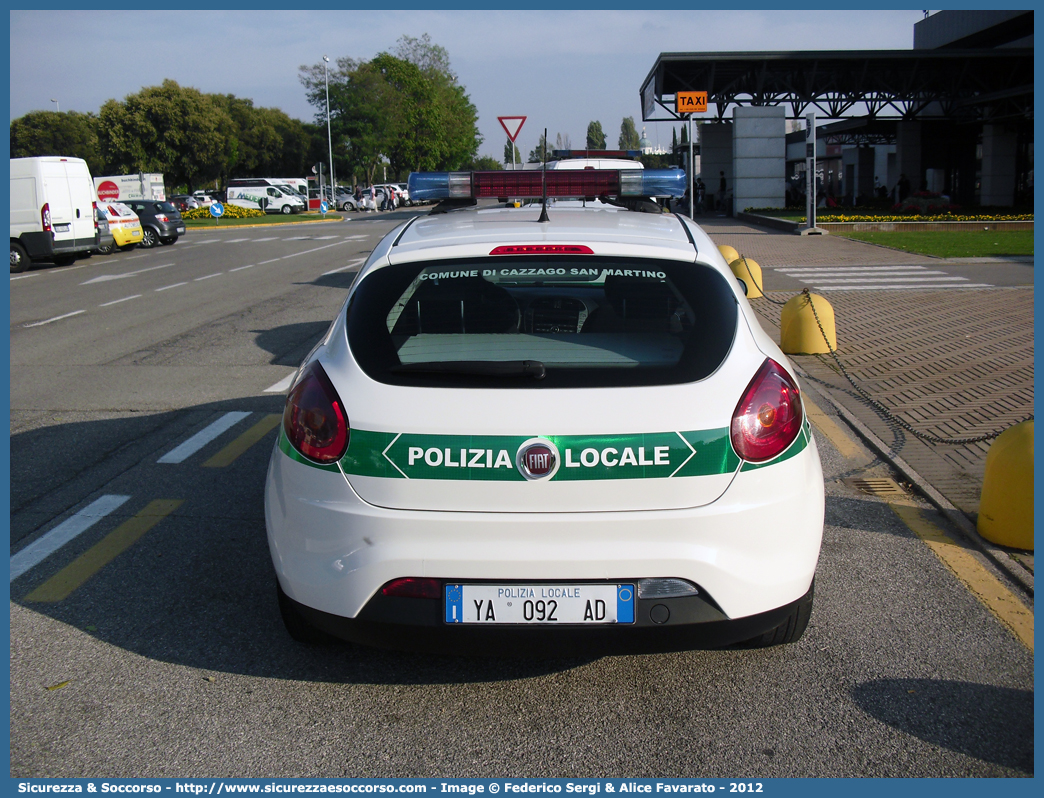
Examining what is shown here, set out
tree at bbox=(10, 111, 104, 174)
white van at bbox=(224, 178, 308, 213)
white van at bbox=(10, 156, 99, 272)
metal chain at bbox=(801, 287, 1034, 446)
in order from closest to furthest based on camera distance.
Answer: metal chain at bbox=(801, 287, 1034, 446), white van at bbox=(10, 156, 99, 272), white van at bbox=(224, 178, 308, 213), tree at bbox=(10, 111, 104, 174)

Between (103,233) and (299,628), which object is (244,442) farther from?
(103,233)

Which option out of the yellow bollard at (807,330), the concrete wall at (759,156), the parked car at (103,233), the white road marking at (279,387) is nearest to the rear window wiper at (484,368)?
the white road marking at (279,387)

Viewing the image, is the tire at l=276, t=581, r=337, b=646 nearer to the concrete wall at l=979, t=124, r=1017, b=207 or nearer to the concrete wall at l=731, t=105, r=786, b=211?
the concrete wall at l=731, t=105, r=786, b=211

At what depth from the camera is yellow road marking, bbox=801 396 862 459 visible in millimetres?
6352

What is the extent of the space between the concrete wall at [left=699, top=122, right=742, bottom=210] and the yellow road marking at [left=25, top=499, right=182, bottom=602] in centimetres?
4013

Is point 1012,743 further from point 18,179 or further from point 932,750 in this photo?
point 18,179

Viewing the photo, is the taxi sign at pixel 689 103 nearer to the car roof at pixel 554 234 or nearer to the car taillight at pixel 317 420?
the car roof at pixel 554 234


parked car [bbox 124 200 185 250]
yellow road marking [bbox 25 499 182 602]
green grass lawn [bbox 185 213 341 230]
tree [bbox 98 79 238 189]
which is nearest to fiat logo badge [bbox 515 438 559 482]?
yellow road marking [bbox 25 499 182 602]

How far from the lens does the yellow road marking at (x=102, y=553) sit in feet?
14.1

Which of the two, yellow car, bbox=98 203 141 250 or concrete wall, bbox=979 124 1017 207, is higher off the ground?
concrete wall, bbox=979 124 1017 207

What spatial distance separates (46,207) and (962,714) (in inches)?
940

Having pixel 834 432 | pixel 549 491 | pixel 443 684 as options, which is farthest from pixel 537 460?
pixel 834 432

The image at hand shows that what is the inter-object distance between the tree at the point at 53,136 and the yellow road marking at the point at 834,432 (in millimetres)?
91396

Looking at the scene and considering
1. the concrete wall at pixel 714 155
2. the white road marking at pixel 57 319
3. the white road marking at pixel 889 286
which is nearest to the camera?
the white road marking at pixel 57 319
